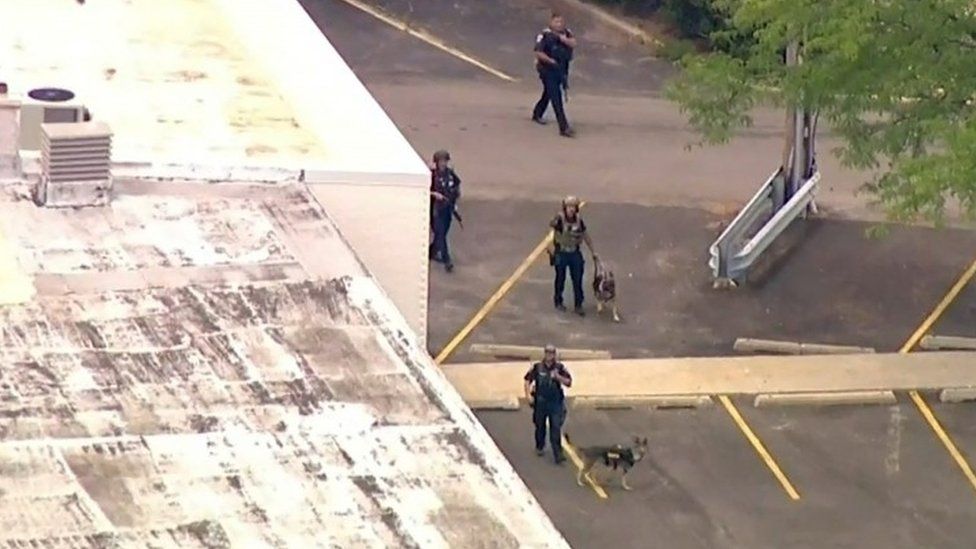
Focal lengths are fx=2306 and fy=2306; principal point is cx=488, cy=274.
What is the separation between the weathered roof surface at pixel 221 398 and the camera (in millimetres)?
13961

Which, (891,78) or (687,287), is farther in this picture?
(687,287)

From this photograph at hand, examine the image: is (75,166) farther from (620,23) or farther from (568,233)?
(620,23)

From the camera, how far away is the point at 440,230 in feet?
85.8

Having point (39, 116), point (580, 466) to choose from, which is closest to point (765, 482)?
point (580, 466)

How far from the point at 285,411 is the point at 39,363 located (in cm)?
182

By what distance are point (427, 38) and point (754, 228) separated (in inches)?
372

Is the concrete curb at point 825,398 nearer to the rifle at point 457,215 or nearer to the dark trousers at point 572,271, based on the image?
the dark trousers at point 572,271

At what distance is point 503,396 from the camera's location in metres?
23.3

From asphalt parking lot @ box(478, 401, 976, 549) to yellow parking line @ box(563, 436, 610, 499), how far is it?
7 cm

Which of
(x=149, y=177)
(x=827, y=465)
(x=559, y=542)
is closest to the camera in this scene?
(x=559, y=542)

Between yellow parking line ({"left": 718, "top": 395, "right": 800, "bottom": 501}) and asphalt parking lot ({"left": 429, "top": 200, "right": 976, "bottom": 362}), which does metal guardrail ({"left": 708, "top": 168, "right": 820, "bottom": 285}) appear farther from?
yellow parking line ({"left": 718, "top": 395, "right": 800, "bottom": 501})

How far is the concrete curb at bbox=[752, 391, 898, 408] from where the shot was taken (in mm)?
23484

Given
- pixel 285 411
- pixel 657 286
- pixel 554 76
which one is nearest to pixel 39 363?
pixel 285 411

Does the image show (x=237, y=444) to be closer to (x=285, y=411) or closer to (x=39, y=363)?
(x=285, y=411)
